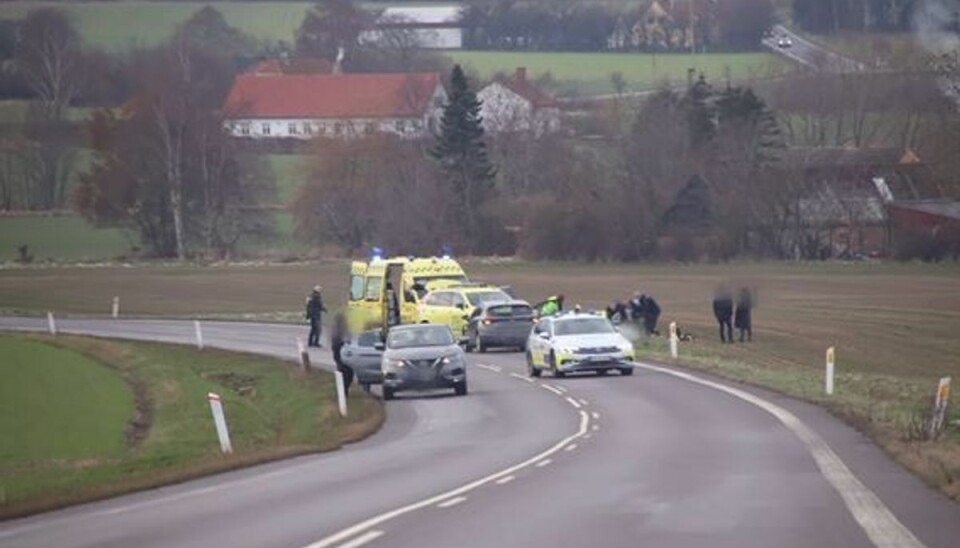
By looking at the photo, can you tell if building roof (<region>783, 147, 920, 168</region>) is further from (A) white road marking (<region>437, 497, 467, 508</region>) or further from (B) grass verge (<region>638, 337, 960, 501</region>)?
(A) white road marking (<region>437, 497, 467, 508</region>)

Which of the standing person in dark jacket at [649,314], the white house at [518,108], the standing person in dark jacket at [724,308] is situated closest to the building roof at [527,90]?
the white house at [518,108]

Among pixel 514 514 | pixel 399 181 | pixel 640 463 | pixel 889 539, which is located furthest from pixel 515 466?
pixel 399 181

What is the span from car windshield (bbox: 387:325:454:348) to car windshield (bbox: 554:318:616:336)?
353 cm

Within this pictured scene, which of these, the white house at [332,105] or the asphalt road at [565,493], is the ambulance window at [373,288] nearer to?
the asphalt road at [565,493]

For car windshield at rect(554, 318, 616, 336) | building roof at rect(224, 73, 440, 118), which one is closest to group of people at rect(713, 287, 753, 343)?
car windshield at rect(554, 318, 616, 336)

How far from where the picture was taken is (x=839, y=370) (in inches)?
1934

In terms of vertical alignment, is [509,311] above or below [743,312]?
above

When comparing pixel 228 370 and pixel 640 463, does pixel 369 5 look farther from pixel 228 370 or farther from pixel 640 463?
pixel 640 463

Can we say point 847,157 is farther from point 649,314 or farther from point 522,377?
point 522,377

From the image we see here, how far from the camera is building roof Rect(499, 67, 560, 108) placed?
427 ft

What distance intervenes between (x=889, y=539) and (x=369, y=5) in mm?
165054

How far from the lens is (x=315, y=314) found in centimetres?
5925

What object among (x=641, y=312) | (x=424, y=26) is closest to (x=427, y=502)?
(x=641, y=312)

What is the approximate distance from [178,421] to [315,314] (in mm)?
21107
